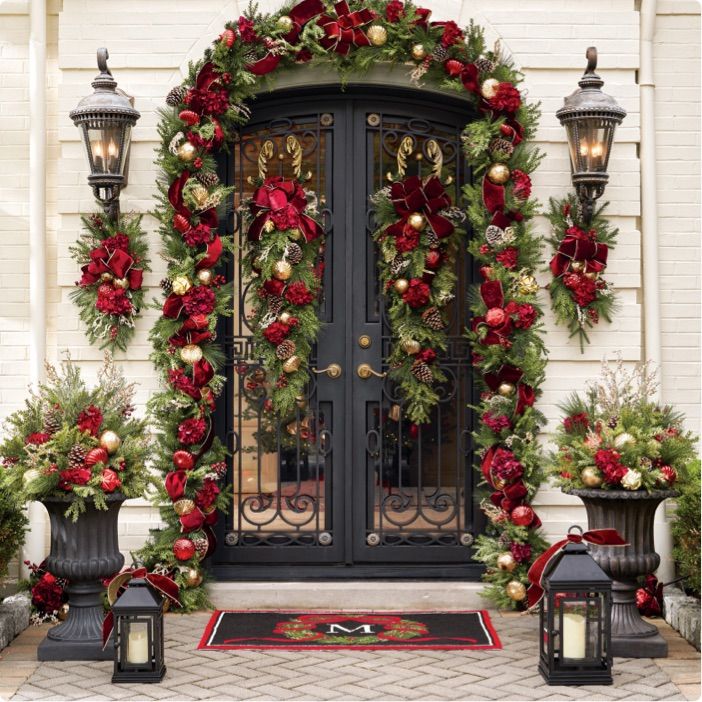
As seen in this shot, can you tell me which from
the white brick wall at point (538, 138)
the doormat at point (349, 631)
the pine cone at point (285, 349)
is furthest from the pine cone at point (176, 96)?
the doormat at point (349, 631)

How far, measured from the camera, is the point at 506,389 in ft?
22.6

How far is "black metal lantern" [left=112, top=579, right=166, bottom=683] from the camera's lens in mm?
5406

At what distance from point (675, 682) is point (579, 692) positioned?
53 centimetres

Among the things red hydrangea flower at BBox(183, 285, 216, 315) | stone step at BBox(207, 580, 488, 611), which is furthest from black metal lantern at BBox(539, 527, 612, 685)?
red hydrangea flower at BBox(183, 285, 216, 315)

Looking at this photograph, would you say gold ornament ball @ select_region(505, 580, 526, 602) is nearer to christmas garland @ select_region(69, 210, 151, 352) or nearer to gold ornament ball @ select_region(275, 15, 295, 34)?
christmas garland @ select_region(69, 210, 151, 352)

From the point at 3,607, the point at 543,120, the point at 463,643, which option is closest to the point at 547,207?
the point at 543,120

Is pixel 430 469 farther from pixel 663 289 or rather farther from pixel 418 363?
pixel 663 289

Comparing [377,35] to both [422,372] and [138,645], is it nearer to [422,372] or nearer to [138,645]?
[422,372]

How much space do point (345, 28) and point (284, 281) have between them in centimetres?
157

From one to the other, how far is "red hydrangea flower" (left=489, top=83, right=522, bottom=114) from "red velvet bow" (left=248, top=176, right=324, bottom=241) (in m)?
1.30

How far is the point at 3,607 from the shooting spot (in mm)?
6441

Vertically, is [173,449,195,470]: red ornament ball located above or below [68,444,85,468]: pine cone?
below

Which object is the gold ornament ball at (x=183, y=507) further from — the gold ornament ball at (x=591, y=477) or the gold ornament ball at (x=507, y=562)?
the gold ornament ball at (x=591, y=477)

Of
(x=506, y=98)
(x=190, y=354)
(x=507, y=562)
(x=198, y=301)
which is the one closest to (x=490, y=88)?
(x=506, y=98)
